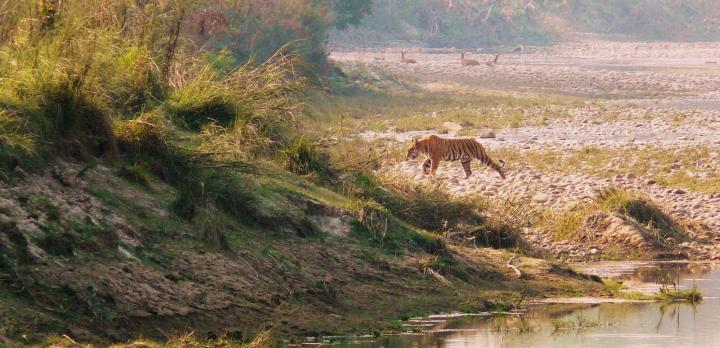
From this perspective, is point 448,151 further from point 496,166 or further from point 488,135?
point 488,135

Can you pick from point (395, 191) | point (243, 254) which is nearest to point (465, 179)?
point (395, 191)

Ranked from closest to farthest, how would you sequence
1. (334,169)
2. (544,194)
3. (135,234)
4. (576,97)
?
(135,234) < (334,169) < (544,194) < (576,97)

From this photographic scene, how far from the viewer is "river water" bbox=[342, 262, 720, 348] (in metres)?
11.0

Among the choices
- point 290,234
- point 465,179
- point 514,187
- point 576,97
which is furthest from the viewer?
point 576,97

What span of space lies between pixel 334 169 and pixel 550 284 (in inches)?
124

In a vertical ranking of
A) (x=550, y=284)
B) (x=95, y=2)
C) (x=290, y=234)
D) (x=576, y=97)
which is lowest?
(x=576, y=97)

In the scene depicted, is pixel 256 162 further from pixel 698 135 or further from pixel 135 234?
pixel 698 135

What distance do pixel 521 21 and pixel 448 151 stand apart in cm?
7643

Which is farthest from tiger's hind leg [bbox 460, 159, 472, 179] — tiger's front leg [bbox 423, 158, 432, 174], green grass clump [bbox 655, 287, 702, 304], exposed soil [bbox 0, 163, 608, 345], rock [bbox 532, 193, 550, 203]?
green grass clump [bbox 655, 287, 702, 304]

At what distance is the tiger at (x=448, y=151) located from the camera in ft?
82.1

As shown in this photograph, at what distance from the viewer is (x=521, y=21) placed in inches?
3942

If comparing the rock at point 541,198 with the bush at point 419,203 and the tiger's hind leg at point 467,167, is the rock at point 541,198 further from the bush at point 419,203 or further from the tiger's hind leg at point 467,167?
the bush at point 419,203

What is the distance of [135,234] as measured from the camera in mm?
10992

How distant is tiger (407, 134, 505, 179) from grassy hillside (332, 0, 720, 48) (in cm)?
5576
